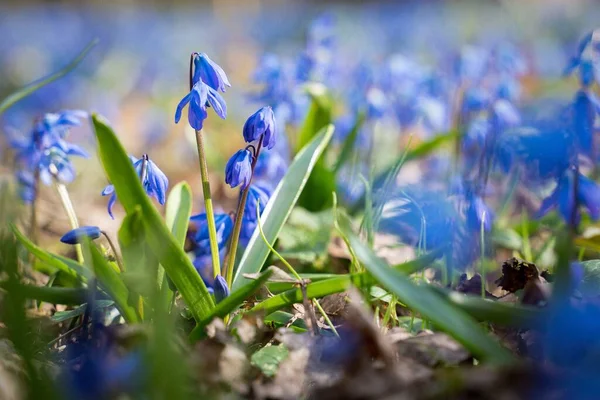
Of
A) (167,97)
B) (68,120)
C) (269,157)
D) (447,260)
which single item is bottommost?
(167,97)

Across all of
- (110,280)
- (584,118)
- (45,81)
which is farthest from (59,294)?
(584,118)

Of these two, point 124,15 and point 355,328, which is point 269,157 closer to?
point 355,328

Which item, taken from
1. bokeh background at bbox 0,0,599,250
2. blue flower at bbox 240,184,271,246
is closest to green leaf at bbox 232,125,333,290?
blue flower at bbox 240,184,271,246

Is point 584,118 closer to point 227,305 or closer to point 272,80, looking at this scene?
point 227,305

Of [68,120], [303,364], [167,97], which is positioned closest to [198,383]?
[303,364]

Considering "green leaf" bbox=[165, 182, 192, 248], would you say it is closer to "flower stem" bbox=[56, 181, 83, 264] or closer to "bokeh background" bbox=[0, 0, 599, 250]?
"flower stem" bbox=[56, 181, 83, 264]

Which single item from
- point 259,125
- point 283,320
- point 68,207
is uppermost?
point 259,125
